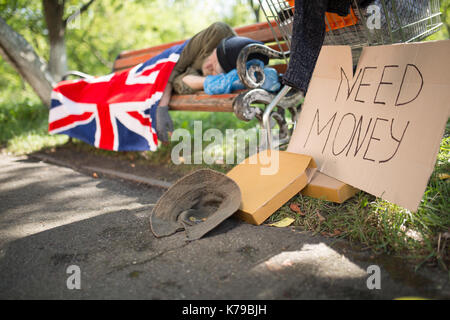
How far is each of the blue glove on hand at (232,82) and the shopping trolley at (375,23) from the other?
0.94 feet

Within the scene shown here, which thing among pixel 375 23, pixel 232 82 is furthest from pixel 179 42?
pixel 375 23

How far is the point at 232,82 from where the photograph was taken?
114 inches

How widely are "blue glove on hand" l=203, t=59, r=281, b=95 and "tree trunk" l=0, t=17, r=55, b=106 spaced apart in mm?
3374

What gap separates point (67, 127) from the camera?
4.37 metres

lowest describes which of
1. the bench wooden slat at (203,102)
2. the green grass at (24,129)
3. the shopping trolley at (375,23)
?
the green grass at (24,129)

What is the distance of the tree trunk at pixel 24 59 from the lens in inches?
199

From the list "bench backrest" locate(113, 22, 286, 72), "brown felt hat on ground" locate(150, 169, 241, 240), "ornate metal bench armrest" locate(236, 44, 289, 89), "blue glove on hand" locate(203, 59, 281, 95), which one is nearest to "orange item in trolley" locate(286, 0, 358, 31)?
"ornate metal bench armrest" locate(236, 44, 289, 89)

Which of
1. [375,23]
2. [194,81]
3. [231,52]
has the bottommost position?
[194,81]

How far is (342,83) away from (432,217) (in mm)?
1013

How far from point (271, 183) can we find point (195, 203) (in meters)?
0.47

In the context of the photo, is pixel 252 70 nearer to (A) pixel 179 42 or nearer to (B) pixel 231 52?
(B) pixel 231 52

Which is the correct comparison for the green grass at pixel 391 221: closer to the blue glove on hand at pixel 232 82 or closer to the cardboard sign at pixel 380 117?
the cardboard sign at pixel 380 117

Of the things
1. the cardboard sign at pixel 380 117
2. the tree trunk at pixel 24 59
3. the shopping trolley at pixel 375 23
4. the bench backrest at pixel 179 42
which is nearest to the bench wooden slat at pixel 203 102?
the shopping trolley at pixel 375 23

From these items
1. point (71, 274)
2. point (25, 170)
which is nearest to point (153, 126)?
point (25, 170)
